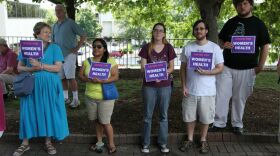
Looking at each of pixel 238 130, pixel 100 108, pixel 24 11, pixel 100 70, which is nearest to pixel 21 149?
pixel 100 108

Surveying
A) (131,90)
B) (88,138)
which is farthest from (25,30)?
(88,138)

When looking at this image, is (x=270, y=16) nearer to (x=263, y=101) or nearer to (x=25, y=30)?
(x=263, y=101)

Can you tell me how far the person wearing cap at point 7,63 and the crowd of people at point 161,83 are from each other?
2984mm

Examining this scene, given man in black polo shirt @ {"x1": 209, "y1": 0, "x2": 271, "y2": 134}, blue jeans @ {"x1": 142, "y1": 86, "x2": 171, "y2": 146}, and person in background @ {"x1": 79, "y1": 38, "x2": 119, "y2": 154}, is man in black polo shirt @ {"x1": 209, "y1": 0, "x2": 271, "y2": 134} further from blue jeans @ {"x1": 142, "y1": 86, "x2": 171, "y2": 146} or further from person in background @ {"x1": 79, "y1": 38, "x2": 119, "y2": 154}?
person in background @ {"x1": 79, "y1": 38, "x2": 119, "y2": 154}

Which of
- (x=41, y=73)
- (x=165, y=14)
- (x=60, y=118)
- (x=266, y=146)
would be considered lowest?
(x=266, y=146)

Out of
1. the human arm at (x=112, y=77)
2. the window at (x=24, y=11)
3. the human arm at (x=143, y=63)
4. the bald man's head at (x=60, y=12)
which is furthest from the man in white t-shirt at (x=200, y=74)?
the window at (x=24, y=11)

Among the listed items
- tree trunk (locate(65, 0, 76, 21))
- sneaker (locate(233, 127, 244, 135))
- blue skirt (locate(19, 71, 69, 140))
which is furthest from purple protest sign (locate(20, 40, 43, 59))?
tree trunk (locate(65, 0, 76, 21))

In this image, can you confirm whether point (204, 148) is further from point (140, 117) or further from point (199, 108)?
point (140, 117)

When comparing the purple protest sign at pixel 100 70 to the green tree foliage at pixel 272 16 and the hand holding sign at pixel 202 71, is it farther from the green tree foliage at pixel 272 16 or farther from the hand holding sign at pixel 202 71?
the green tree foliage at pixel 272 16

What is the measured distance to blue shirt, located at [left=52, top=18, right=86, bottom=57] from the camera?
7.60 m

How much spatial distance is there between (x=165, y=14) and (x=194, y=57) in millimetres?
9283

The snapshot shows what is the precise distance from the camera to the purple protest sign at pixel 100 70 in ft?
16.6

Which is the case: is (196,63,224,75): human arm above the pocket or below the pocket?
above

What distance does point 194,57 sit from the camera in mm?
5168
